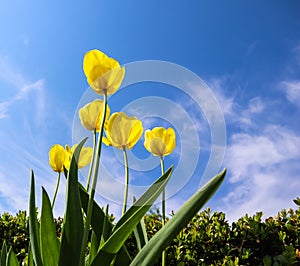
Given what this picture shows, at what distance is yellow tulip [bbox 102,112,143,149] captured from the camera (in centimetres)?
158

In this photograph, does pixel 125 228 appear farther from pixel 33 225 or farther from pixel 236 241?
pixel 236 241

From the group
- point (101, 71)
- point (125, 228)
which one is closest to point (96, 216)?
point (125, 228)

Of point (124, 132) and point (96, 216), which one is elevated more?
point (124, 132)

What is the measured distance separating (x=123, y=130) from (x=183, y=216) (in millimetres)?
512

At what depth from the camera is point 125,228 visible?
131 centimetres

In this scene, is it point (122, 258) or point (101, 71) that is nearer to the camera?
point (101, 71)

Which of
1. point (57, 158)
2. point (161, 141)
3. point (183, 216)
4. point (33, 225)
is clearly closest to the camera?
point (183, 216)

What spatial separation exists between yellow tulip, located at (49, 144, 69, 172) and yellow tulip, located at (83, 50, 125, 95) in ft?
1.94

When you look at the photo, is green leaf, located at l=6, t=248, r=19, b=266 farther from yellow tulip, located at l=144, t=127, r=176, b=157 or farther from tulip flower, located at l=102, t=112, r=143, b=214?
yellow tulip, located at l=144, t=127, r=176, b=157

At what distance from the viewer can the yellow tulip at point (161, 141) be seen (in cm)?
173

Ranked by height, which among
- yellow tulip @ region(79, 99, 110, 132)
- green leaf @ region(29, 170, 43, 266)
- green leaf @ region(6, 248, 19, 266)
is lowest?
green leaf @ region(6, 248, 19, 266)

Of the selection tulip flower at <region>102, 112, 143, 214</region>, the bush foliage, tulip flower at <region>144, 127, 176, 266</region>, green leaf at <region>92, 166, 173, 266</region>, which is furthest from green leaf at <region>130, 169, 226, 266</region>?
the bush foliage

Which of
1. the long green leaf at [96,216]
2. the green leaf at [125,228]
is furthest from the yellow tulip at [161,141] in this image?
the long green leaf at [96,216]

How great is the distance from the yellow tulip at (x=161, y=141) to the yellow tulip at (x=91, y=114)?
26 centimetres
